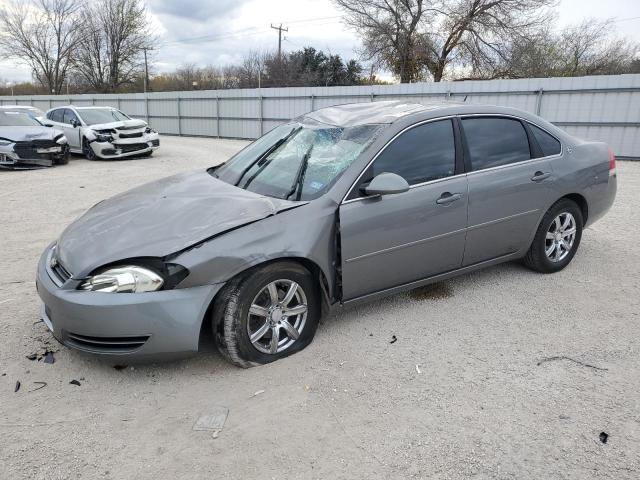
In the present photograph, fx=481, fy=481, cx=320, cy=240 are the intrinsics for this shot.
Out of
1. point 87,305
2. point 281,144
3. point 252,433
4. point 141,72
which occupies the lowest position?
point 252,433

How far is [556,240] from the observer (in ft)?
15.0

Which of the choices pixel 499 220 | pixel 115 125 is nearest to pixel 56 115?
pixel 115 125

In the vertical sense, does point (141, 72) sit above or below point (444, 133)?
above

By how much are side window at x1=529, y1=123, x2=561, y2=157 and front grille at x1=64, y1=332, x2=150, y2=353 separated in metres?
3.68

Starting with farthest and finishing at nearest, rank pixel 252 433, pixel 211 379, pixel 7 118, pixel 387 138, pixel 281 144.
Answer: pixel 7 118
pixel 281 144
pixel 387 138
pixel 211 379
pixel 252 433

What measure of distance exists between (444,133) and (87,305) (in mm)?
2834

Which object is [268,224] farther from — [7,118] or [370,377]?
[7,118]

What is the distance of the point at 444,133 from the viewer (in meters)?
3.83

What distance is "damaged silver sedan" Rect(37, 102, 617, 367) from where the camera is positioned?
278 centimetres

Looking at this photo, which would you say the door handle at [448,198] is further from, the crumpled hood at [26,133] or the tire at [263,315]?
the crumpled hood at [26,133]

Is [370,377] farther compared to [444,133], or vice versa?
[444,133]

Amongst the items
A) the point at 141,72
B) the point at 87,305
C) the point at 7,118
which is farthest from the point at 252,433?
the point at 141,72

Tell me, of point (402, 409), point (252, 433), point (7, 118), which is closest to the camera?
point (252, 433)

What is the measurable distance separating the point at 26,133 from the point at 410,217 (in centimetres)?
1242
